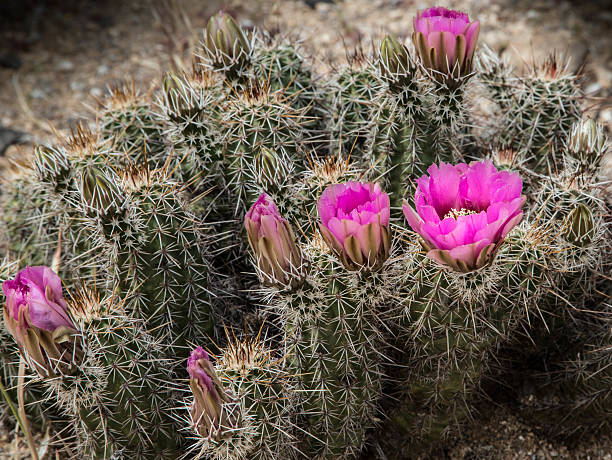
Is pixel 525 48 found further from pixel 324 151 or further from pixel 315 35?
pixel 324 151

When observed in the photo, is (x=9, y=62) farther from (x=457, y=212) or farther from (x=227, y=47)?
(x=457, y=212)

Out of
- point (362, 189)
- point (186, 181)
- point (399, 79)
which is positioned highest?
point (399, 79)

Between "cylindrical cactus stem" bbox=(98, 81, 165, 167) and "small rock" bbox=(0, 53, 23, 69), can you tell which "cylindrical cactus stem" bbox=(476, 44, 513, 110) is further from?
"small rock" bbox=(0, 53, 23, 69)

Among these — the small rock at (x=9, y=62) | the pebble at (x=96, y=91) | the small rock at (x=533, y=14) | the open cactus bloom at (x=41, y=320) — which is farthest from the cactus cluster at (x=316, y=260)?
the small rock at (x=533, y=14)

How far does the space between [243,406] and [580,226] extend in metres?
1.23

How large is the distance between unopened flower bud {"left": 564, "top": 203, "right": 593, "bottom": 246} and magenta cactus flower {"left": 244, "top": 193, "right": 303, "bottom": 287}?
92 centimetres

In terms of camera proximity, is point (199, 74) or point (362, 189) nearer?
point (362, 189)

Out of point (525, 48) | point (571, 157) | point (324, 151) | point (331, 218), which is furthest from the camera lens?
point (525, 48)

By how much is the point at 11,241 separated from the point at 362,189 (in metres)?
1.94

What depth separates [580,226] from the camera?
80.1 inches

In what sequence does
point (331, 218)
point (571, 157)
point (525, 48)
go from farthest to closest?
point (525, 48), point (571, 157), point (331, 218)

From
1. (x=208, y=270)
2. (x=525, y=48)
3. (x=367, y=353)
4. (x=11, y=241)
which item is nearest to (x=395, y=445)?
(x=367, y=353)

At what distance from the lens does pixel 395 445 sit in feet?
7.79

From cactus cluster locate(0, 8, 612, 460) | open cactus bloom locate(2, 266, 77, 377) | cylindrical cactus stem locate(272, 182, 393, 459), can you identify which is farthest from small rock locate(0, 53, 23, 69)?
cylindrical cactus stem locate(272, 182, 393, 459)
